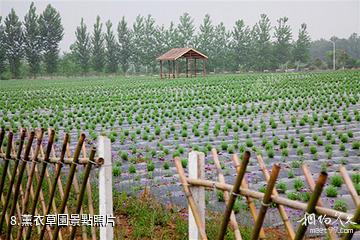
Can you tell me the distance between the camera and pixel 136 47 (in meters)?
60.1

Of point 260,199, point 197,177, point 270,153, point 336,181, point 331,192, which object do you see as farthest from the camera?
point 270,153

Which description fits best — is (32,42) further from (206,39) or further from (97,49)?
(206,39)

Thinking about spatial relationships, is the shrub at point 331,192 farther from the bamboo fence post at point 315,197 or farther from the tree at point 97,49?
the tree at point 97,49

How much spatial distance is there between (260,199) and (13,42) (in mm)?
54474

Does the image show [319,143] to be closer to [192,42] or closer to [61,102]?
[61,102]

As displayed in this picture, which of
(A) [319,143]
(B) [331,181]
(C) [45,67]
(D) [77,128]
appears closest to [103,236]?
(B) [331,181]

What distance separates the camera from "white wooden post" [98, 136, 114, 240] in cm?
298

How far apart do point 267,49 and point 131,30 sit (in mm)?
19441

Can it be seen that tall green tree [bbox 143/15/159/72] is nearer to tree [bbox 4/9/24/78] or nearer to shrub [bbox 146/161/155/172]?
tree [bbox 4/9/24/78]

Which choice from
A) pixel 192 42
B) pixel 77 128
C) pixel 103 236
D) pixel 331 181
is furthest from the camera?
pixel 192 42

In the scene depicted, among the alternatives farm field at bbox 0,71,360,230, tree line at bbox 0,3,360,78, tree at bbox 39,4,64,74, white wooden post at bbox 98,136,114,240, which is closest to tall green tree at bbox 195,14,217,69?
tree line at bbox 0,3,360,78

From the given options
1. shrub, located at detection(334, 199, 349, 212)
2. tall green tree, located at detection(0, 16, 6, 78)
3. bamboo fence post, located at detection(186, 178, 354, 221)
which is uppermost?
tall green tree, located at detection(0, 16, 6, 78)

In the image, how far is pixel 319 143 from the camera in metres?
8.08

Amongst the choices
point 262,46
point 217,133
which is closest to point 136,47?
point 262,46
